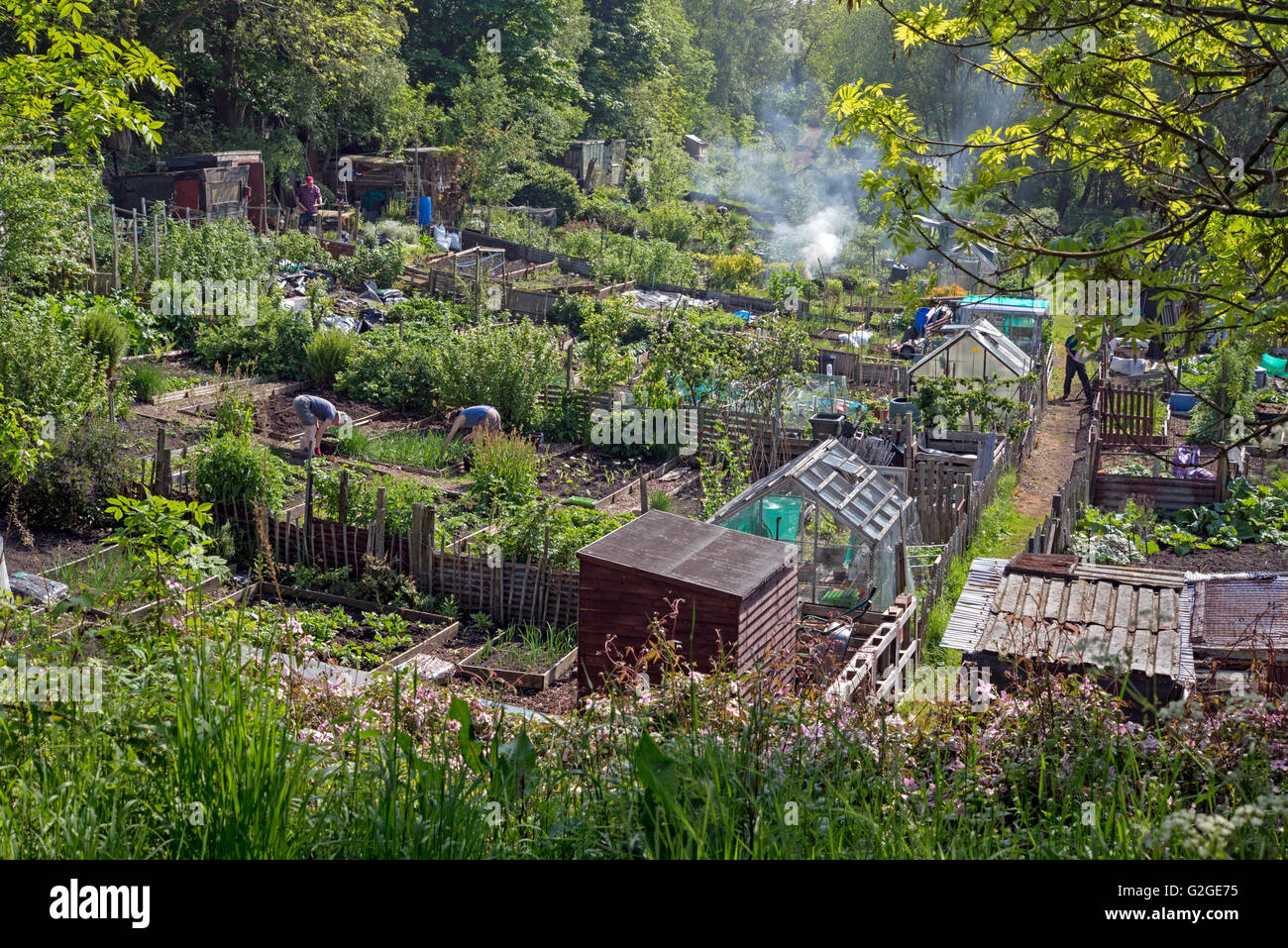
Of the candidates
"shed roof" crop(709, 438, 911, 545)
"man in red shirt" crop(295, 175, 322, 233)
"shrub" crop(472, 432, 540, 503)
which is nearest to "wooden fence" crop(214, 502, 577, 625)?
"shed roof" crop(709, 438, 911, 545)

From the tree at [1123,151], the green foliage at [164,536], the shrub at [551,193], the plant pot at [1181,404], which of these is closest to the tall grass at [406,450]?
the green foliage at [164,536]

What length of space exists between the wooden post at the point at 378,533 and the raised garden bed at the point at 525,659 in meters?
1.77

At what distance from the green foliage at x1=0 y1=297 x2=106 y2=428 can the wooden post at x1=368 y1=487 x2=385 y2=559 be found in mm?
4029

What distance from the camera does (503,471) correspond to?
14469 millimetres

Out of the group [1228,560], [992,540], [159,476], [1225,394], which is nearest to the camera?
[159,476]

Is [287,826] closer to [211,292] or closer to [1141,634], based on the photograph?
[1141,634]

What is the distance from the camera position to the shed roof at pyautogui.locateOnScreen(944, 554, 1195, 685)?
7.24 metres

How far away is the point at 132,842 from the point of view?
10.6 ft

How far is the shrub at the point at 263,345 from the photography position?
1962 centimetres

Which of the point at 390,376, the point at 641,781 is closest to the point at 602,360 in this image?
the point at 390,376

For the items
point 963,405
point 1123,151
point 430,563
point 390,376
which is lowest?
point 430,563

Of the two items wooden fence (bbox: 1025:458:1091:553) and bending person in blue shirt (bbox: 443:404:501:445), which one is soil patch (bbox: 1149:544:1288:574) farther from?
bending person in blue shirt (bbox: 443:404:501:445)

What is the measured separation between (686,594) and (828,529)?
3.97 m

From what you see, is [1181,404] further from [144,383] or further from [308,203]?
[308,203]
